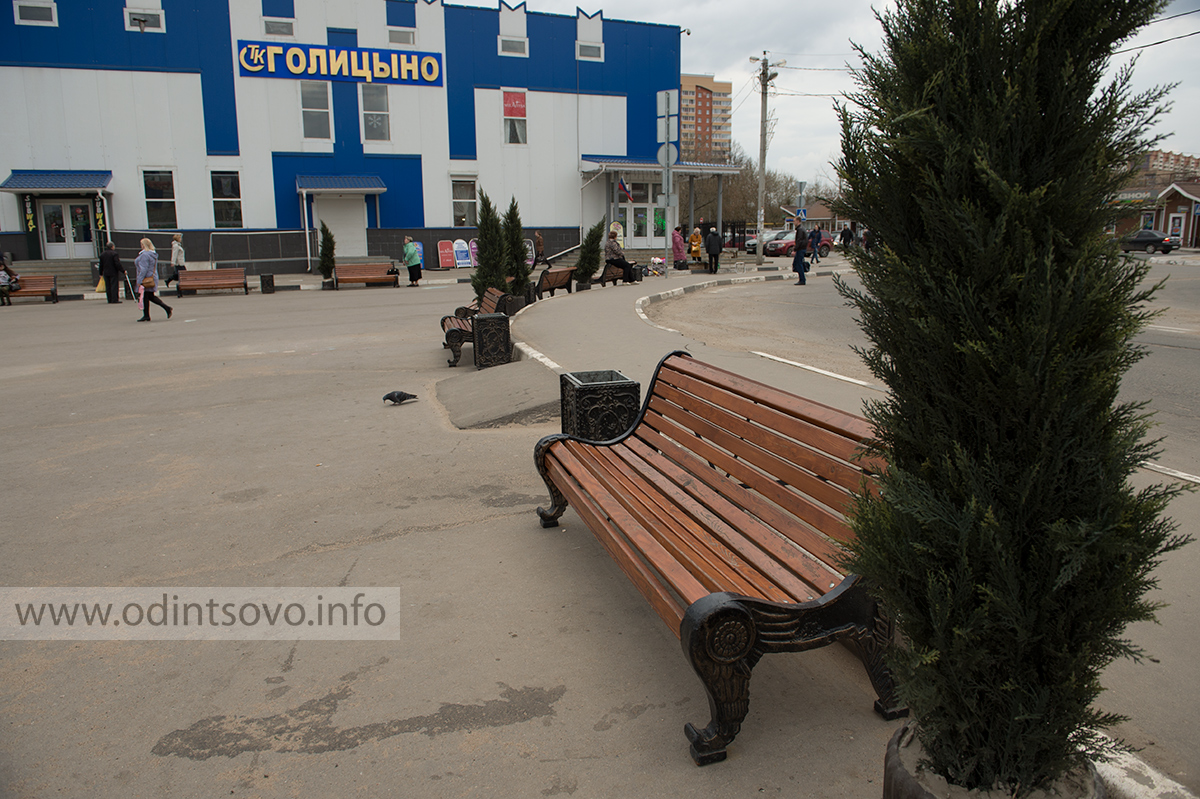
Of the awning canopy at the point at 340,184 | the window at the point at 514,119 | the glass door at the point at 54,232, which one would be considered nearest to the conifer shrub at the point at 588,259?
the awning canopy at the point at 340,184

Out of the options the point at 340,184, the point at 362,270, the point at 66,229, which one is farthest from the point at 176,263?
the point at 340,184

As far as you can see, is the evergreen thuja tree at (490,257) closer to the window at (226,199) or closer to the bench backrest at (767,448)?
the bench backrest at (767,448)

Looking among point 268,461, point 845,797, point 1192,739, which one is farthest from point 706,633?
point 268,461

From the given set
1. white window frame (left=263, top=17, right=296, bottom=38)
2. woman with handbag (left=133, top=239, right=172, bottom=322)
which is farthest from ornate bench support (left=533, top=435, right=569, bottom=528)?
white window frame (left=263, top=17, right=296, bottom=38)

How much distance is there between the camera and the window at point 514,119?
34.1 meters

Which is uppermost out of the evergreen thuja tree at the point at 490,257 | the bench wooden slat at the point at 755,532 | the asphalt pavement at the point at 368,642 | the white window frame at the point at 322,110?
the white window frame at the point at 322,110

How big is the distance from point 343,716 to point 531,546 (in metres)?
1.76

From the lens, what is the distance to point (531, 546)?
471 cm

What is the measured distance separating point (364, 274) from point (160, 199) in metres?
9.55

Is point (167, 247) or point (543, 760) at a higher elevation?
point (167, 247)

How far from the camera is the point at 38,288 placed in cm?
2327

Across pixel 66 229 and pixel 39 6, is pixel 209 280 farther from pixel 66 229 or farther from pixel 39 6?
pixel 39 6

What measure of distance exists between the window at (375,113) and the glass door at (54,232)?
11483mm

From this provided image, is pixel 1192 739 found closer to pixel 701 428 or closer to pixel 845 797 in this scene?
pixel 845 797
